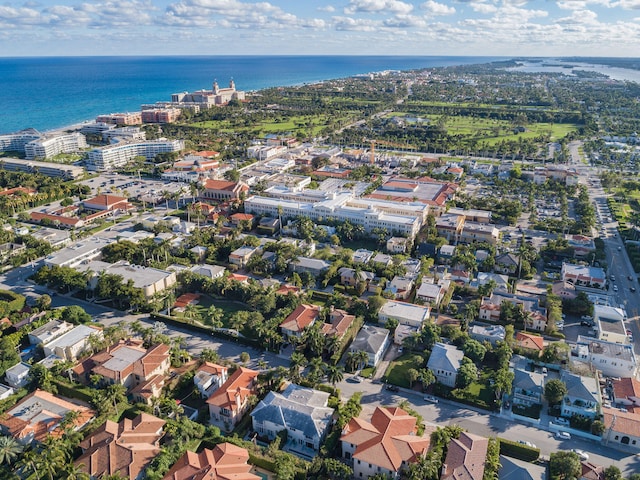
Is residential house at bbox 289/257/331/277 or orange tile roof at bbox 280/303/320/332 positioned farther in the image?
residential house at bbox 289/257/331/277

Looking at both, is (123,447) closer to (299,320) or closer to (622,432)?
(299,320)

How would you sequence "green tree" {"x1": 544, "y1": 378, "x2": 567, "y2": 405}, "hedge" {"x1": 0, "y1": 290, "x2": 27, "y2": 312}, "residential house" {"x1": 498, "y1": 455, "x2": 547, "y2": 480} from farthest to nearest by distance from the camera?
"hedge" {"x1": 0, "y1": 290, "x2": 27, "y2": 312}
"green tree" {"x1": 544, "y1": 378, "x2": 567, "y2": 405}
"residential house" {"x1": 498, "y1": 455, "x2": 547, "y2": 480}

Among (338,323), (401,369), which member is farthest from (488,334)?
(338,323)

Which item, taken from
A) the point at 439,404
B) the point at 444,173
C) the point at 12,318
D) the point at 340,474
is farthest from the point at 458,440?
the point at 444,173

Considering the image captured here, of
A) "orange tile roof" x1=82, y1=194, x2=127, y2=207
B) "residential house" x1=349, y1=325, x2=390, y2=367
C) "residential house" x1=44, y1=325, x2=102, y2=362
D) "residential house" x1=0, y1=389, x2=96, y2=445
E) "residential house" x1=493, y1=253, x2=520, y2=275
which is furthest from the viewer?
"orange tile roof" x1=82, y1=194, x2=127, y2=207

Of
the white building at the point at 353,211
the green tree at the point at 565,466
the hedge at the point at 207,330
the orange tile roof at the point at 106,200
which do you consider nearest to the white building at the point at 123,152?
the orange tile roof at the point at 106,200

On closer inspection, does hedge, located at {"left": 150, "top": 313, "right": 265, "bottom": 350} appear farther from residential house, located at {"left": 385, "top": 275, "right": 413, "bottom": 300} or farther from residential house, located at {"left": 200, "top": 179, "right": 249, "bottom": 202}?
residential house, located at {"left": 200, "top": 179, "right": 249, "bottom": 202}

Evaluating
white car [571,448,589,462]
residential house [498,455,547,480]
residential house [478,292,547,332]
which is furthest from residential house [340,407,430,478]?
residential house [478,292,547,332]
